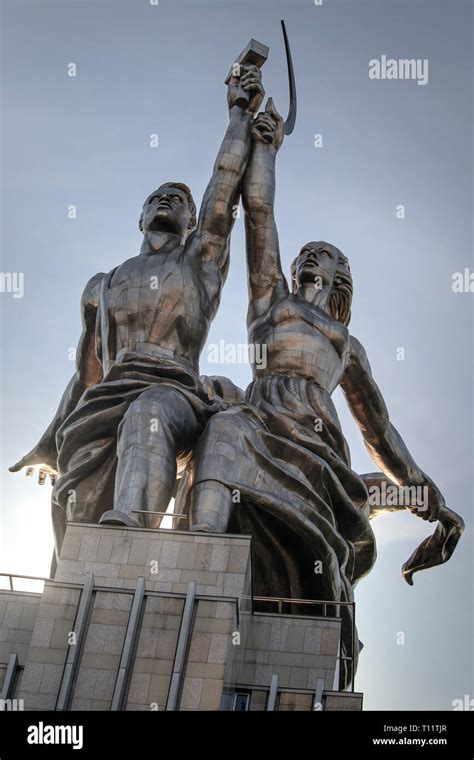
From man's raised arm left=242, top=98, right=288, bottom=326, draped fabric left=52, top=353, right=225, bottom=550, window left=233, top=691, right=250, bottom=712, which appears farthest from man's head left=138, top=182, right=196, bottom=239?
window left=233, top=691, right=250, bottom=712

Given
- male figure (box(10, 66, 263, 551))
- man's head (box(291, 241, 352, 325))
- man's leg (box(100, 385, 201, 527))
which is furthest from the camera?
man's head (box(291, 241, 352, 325))

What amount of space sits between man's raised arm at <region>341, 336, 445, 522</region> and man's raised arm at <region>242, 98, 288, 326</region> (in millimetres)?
1715

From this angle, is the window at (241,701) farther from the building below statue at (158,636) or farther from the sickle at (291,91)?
the sickle at (291,91)

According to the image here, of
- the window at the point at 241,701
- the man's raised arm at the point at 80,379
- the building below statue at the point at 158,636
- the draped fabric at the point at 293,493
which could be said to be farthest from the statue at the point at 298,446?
A: the man's raised arm at the point at 80,379

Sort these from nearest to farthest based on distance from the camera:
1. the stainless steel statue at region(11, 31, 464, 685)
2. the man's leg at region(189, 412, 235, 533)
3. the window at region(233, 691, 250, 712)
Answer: the window at region(233, 691, 250, 712) → the man's leg at region(189, 412, 235, 533) → the stainless steel statue at region(11, 31, 464, 685)

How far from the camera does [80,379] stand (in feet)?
75.0

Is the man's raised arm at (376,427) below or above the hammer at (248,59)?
below

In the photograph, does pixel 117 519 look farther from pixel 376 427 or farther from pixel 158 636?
pixel 376 427

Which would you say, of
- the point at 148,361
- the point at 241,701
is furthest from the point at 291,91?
the point at 241,701

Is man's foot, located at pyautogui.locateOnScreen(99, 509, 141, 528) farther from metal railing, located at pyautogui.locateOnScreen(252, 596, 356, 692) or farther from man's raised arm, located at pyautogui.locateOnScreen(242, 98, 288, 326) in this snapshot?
man's raised arm, located at pyautogui.locateOnScreen(242, 98, 288, 326)

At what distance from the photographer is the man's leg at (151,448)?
19016mm

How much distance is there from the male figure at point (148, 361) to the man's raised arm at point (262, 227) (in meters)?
0.21

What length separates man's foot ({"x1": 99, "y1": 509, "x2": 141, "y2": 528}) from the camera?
59.8 ft
